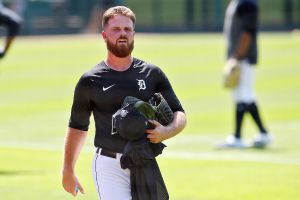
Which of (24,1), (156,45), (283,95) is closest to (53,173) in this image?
(283,95)

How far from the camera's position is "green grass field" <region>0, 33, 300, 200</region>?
10.3 m

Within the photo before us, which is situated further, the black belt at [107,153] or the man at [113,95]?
the black belt at [107,153]

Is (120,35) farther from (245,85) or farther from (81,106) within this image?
(245,85)

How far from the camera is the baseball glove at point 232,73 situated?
12.8 metres

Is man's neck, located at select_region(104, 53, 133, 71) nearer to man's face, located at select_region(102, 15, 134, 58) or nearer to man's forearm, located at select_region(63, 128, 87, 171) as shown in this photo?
man's face, located at select_region(102, 15, 134, 58)

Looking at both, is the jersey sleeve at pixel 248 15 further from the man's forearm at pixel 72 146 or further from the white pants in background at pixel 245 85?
the man's forearm at pixel 72 146

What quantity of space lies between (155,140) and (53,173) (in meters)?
5.15

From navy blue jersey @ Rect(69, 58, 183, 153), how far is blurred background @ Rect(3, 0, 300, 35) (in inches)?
1657

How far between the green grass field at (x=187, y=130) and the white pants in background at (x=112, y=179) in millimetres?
3131

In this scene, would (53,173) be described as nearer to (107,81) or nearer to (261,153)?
(261,153)

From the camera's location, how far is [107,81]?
648 cm

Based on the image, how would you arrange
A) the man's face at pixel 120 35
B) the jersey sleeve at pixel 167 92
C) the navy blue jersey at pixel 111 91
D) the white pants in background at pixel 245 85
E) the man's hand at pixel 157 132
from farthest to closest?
the white pants in background at pixel 245 85 → the jersey sleeve at pixel 167 92 → the navy blue jersey at pixel 111 91 → the man's face at pixel 120 35 → the man's hand at pixel 157 132

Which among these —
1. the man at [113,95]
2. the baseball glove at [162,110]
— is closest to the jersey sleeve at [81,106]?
the man at [113,95]

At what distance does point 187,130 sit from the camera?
15.2m
